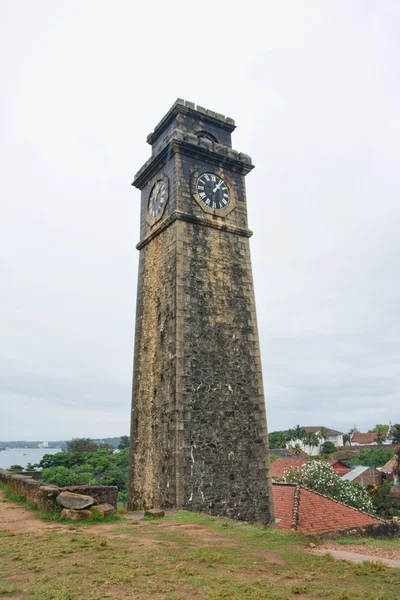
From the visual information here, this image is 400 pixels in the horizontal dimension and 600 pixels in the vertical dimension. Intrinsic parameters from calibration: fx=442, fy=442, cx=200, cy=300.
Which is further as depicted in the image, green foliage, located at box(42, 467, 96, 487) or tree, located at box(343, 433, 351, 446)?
tree, located at box(343, 433, 351, 446)

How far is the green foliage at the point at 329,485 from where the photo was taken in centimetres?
2412

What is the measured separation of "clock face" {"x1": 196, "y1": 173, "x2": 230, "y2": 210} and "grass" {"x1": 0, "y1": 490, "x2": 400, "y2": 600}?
11.0 metres

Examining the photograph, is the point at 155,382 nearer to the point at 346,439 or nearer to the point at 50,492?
the point at 50,492

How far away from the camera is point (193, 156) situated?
16.2m

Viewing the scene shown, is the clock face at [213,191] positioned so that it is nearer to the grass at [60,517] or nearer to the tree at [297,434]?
the grass at [60,517]

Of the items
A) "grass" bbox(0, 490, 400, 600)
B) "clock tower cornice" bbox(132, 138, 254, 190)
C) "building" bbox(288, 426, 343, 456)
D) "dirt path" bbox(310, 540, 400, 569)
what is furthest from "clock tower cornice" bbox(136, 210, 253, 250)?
"building" bbox(288, 426, 343, 456)

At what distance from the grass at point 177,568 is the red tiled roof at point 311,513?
8312 millimetres

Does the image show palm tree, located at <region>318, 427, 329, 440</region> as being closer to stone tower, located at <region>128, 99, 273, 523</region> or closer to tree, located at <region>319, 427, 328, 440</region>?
tree, located at <region>319, 427, 328, 440</region>

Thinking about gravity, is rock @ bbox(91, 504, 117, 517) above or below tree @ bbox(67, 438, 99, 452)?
below

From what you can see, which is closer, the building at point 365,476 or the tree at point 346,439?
the building at point 365,476

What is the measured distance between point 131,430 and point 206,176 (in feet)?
31.7

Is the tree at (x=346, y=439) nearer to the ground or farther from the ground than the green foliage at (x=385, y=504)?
farther from the ground

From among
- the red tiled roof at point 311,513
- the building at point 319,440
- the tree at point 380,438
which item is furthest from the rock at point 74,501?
the tree at point 380,438

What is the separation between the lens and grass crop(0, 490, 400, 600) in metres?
5.16
